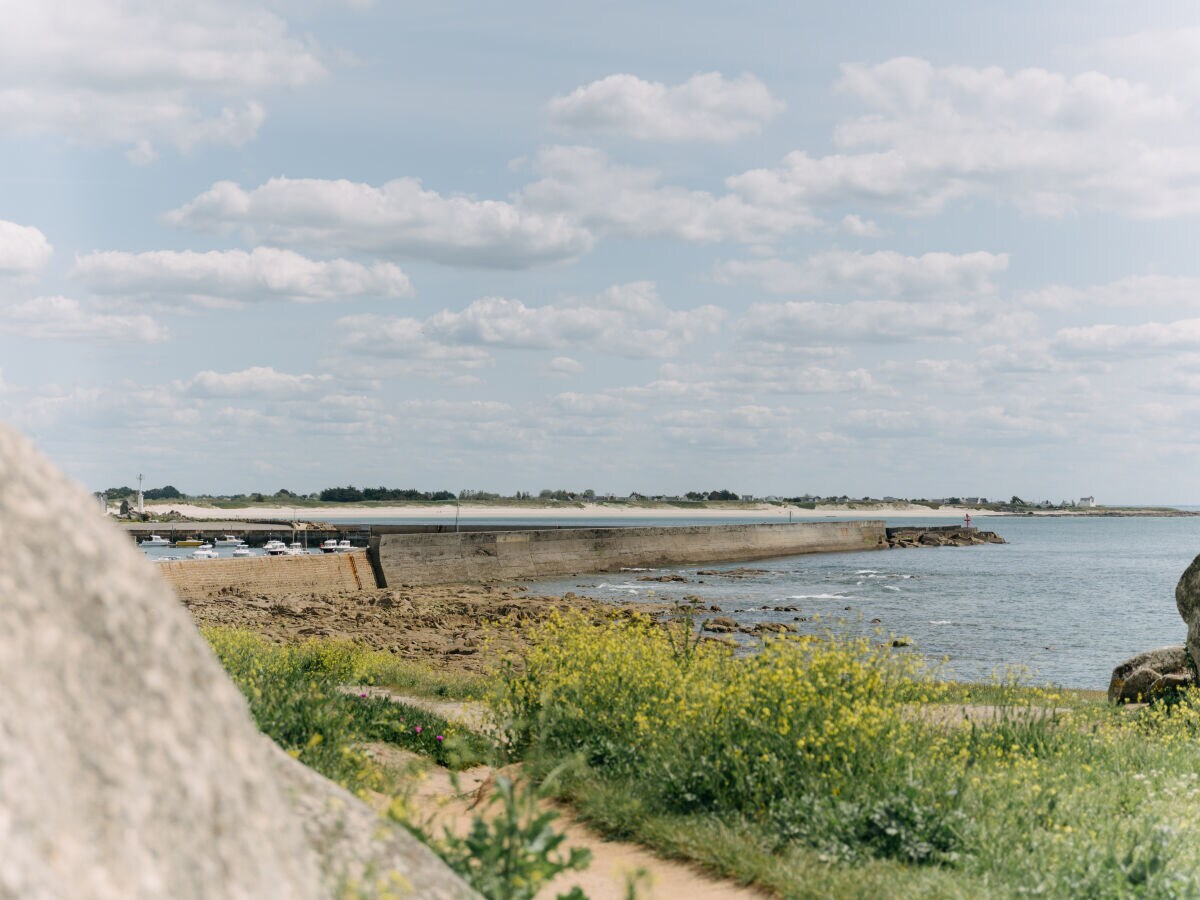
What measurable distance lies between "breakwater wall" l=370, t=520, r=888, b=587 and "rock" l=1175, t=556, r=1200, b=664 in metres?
31.1

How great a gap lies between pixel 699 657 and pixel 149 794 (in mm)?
8905

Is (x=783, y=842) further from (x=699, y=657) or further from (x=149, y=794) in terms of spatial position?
(x=149, y=794)

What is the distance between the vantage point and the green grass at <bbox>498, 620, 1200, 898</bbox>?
671 centimetres

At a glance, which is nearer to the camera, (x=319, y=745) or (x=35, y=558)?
(x=35, y=558)

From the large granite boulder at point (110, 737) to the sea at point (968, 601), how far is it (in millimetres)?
10975

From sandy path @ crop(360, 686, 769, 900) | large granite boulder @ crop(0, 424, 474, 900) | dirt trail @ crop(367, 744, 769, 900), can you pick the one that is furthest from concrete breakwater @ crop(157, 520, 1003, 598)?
large granite boulder @ crop(0, 424, 474, 900)

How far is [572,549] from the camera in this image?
187ft

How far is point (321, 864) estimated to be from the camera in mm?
4160

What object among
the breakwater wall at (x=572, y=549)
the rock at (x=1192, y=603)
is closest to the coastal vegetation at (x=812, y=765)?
the rock at (x=1192, y=603)

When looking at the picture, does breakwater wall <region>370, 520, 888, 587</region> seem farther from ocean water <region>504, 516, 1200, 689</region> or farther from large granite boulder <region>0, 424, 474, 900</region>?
large granite boulder <region>0, 424, 474, 900</region>

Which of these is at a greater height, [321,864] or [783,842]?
[321,864]

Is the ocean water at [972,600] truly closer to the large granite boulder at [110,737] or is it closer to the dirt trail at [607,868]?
the dirt trail at [607,868]

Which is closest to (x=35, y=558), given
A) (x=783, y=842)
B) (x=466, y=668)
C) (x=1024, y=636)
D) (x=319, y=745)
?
(x=319, y=745)

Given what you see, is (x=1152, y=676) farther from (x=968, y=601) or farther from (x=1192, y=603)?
(x=968, y=601)
